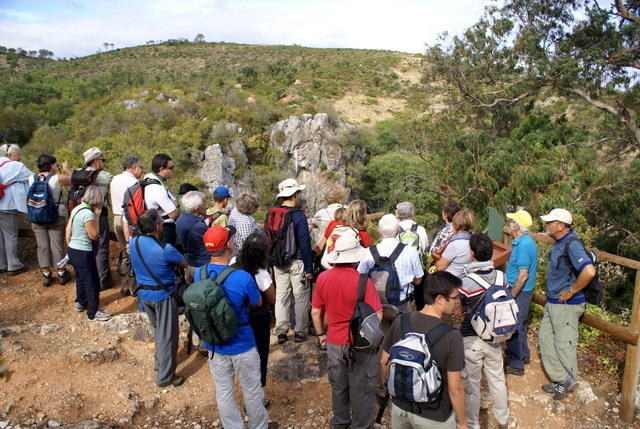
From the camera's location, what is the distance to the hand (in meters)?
3.84

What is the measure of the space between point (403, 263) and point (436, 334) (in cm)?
113

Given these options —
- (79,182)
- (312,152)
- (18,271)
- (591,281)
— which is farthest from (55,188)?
(312,152)

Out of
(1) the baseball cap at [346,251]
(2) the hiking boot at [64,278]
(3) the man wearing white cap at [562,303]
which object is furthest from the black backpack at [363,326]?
(2) the hiking boot at [64,278]

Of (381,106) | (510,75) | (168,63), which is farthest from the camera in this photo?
(168,63)

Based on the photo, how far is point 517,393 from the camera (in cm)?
417

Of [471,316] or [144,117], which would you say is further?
[144,117]

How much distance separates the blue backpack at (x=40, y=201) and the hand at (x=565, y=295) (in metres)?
5.73

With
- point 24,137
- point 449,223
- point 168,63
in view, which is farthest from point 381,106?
point 449,223

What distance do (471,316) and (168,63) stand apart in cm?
7072

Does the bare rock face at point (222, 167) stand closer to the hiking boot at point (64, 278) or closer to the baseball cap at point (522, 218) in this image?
the hiking boot at point (64, 278)

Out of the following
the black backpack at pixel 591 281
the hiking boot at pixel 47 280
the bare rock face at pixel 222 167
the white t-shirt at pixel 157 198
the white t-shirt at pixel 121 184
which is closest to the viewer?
the black backpack at pixel 591 281

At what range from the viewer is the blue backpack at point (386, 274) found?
11.8ft

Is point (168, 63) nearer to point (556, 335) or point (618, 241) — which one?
point (618, 241)

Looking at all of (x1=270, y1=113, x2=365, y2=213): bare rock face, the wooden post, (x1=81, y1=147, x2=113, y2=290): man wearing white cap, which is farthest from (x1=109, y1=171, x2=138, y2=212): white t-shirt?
(x1=270, y1=113, x2=365, y2=213): bare rock face
